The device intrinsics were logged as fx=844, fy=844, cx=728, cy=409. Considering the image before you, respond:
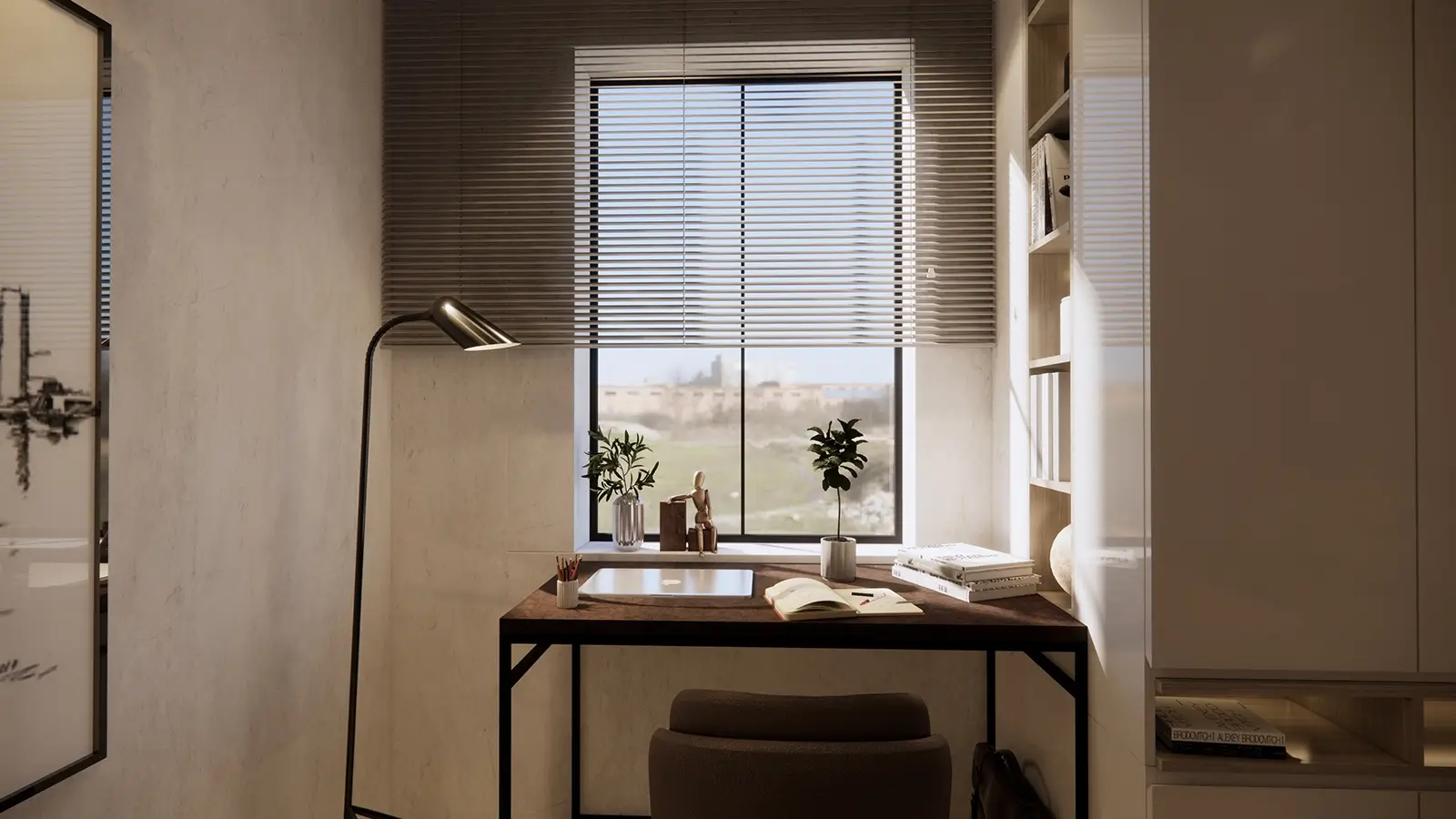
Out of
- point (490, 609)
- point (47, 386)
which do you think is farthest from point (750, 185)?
point (47, 386)

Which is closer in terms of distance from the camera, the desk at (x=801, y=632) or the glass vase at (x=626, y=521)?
the desk at (x=801, y=632)

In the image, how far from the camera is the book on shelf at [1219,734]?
155 centimetres

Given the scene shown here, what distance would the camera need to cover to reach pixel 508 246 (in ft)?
8.71

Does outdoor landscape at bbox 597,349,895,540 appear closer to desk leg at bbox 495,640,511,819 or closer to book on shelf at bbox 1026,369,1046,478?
book on shelf at bbox 1026,369,1046,478

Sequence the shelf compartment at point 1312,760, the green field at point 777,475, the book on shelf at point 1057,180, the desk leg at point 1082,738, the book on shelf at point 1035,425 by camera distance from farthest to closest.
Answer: the green field at point 777,475
the book on shelf at point 1035,425
the book on shelf at point 1057,180
the desk leg at point 1082,738
the shelf compartment at point 1312,760

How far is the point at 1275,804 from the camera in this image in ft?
5.02

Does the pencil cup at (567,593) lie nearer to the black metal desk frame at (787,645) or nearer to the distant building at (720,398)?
Answer: the black metal desk frame at (787,645)

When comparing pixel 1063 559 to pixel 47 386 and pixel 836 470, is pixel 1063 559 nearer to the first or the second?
pixel 836 470

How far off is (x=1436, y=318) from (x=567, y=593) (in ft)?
6.02

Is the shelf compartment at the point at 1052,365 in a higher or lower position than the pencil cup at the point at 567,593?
higher

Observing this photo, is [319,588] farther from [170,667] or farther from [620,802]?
[620,802]

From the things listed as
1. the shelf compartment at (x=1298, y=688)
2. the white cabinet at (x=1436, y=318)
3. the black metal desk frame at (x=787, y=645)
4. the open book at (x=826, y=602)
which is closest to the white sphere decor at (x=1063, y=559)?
the black metal desk frame at (x=787, y=645)

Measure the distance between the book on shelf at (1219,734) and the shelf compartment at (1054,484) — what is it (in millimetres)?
536

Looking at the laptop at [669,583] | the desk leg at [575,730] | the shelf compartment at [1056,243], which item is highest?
the shelf compartment at [1056,243]
